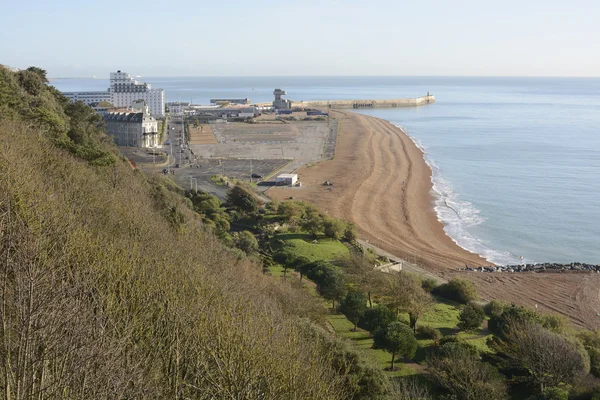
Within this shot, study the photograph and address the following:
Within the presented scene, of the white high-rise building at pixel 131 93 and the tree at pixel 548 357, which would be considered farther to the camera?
the white high-rise building at pixel 131 93

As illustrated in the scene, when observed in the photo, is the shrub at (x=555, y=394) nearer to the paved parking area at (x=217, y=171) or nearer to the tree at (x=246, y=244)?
the tree at (x=246, y=244)

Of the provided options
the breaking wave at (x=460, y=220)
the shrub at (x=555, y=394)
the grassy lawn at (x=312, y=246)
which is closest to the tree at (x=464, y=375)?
the shrub at (x=555, y=394)

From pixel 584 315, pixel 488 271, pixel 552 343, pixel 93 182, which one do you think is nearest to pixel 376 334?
pixel 552 343

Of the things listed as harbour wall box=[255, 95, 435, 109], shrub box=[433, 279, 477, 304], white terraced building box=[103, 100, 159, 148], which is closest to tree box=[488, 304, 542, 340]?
shrub box=[433, 279, 477, 304]

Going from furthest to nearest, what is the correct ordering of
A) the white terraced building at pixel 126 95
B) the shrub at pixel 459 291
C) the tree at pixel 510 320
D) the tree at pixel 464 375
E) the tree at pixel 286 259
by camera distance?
Result: the white terraced building at pixel 126 95 → the tree at pixel 286 259 → the shrub at pixel 459 291 → the tree at pixel 510 320 → the tree at pixel 464 375

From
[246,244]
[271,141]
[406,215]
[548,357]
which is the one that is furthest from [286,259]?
[271,141]

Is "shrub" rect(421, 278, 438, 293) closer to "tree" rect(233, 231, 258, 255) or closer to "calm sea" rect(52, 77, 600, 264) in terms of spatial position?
"tree" rect(233, 231, 258, 255)
